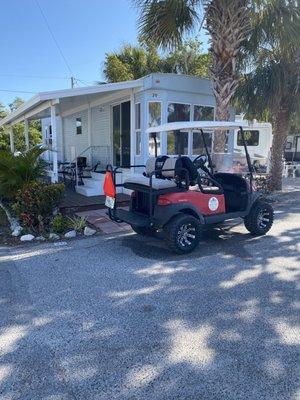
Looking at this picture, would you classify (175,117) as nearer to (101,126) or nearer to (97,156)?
(101,126)

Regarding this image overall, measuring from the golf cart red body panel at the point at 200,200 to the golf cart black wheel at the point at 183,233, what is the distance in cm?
25

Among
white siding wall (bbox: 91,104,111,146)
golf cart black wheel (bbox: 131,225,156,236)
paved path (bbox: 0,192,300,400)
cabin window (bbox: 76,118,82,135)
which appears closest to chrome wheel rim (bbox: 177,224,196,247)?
paved path (bbox: 0,192,300,400)

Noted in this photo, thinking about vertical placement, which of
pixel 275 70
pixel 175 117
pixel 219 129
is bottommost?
pixel 219 129

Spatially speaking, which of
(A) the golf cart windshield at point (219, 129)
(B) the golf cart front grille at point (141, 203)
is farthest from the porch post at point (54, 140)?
(B) the golf cart front grille at point (141, 203)

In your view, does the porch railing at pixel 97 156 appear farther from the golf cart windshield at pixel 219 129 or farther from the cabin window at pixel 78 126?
the golf cart windshield at pixel 219 129

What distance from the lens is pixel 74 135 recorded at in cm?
1548

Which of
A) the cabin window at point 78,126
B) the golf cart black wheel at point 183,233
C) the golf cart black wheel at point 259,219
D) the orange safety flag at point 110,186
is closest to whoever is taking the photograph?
the golf cart black wheel at point 183,233

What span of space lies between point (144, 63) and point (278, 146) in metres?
10.3

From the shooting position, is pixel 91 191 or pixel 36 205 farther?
pixel 91 191

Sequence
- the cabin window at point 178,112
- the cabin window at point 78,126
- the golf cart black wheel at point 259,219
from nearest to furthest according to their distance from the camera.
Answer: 1. the golf cart black wheel at point 259,219
2. the cabin window at point 178,112
3. the cabin window at point 78,126

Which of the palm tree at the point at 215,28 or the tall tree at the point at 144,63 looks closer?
the palm tree at the point at 215,28

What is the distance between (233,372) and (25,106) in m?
9.68

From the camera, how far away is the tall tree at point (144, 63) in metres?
18.0

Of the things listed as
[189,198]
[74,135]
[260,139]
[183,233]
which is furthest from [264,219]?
[260,139]
